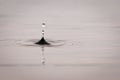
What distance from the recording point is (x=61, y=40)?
5.39 ft

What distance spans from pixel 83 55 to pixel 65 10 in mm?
445

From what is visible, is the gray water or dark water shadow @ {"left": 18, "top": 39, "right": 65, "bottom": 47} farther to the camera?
dark water shadow @ {"left": 18, "top": 39, "right": 65, "bottom": 47}

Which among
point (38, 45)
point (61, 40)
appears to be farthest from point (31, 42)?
point (61, 40)

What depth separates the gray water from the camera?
56.5 inches

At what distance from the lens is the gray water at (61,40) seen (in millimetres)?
1435

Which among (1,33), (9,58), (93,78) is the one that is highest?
(1,33)

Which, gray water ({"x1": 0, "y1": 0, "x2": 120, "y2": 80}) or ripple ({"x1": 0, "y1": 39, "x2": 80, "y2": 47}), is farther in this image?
ripple ({"x1": 0, "y1": 39, "x2": 80, "y2": 47})

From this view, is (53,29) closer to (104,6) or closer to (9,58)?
(9,58)

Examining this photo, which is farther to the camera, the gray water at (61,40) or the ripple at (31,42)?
the ripple at (31,42)

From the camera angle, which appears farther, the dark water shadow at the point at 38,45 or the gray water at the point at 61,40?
the dark water shadow at the point at 38,45

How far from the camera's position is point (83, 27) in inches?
68.9

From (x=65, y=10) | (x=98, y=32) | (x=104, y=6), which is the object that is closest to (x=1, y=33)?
(x=65, y=10)

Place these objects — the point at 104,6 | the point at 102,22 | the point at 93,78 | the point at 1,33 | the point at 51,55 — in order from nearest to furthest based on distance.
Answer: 1. the point at 93,78
2. the point at 51,55
3. the point at 1,33
4. the point at 102,22
5. the point at 104,6

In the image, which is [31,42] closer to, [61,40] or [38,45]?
[38,45]
